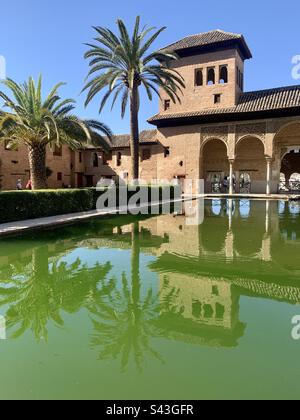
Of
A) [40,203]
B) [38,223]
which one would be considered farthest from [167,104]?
[38,223]

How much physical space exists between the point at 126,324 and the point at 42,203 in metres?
10.4

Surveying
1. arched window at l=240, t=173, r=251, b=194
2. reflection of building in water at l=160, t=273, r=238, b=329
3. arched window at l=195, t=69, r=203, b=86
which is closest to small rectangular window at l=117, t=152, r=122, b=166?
arched window at l=195, t=69, r=203, b=86

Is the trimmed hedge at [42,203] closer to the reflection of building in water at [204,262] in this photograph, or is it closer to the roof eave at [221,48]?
the reflection of building in water at [204,262]

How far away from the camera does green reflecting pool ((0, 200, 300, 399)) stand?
2.96 metres

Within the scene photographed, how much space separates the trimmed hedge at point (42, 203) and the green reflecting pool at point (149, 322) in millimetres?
3826

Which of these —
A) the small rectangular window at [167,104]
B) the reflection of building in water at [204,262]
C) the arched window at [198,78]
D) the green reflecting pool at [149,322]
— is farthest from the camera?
the small rectangular window at [167,104]

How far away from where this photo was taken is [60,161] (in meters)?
31.8

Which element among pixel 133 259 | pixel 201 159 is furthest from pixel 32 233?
pixel 201 159

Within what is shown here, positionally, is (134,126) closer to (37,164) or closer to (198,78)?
(37,164)

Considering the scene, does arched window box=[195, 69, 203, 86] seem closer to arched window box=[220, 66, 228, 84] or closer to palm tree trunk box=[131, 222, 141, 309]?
arched window box=[220, 66, 228, 84]

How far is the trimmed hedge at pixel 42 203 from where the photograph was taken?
12.2 meters

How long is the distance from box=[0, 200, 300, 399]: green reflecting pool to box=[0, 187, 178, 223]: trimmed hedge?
3.83 metres

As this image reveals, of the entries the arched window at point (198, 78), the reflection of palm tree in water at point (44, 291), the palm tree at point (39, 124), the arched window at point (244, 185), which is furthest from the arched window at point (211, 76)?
the reflection of palm tree in water at point (44, 291)

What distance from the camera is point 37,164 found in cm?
1597
